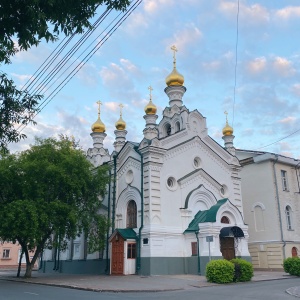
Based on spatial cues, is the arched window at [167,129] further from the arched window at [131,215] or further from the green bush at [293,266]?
the green bush at [293,266]

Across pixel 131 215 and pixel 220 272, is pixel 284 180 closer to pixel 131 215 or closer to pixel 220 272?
pixel 131 215

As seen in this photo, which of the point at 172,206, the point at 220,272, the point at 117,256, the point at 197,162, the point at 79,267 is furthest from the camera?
the point at 79,267

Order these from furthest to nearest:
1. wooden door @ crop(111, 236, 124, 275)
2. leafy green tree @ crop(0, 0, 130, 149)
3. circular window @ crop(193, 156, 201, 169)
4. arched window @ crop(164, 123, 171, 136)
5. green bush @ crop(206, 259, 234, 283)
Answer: arched window @ crop(164, 123, 171, 136)
circular window @ crop(193, 156, 201, 169)
wooden door @ crop(111, 236, 124, 275)
green bush @ crop(206, 259, 234, 283)
leafy green tree @ crop(0, 0, 130, 149)

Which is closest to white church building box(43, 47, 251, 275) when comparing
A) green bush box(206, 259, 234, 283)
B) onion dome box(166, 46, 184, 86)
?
onion dome box(166, 46, 184, 86)

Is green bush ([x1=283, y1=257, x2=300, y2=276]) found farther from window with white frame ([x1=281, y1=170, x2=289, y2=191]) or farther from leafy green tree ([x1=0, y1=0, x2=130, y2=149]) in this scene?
leafy green tree ([x1=0, y1=0, x2=130, y2=149])

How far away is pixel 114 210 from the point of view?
2678cm

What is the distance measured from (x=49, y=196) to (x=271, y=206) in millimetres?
16983

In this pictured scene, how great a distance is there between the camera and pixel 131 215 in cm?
2577

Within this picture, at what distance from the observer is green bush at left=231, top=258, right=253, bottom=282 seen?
18031 millimetres

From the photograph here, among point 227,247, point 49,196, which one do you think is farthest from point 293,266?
point 49,196

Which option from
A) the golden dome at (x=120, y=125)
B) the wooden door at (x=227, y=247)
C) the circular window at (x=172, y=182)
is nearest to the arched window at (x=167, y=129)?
the circular window at (x=172, y=182)

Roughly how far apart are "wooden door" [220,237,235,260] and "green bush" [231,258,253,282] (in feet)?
19.1

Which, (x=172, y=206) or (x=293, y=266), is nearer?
(x=293, y=266)

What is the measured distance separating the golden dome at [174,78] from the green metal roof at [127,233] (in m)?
12.6
